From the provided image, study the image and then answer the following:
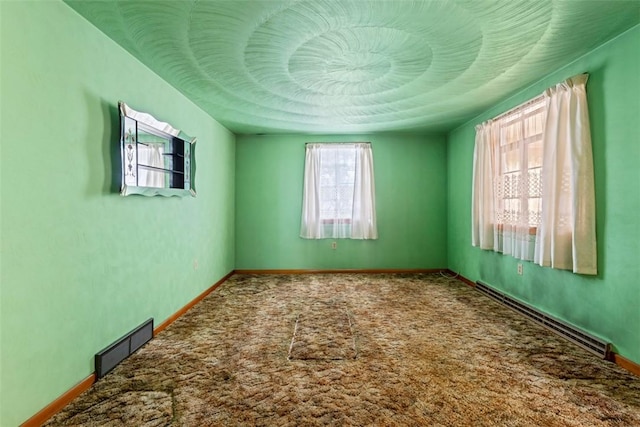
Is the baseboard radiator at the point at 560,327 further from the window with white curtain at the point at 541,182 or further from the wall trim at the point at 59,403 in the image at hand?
the wall trim at the point at 59,403

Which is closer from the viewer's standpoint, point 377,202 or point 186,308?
point 186,308

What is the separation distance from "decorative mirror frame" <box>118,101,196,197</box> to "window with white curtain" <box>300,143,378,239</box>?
1990 millimetres

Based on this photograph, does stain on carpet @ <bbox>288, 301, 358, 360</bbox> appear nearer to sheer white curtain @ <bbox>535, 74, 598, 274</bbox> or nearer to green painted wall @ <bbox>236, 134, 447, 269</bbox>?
green painted wall @ <bbox>236, 134, 447, 269</bbox>

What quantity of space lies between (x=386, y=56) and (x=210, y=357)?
2676 mm

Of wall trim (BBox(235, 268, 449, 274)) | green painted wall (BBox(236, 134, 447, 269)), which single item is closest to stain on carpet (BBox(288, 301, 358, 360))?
wall trim (BBox(235, 268, 449, 274))

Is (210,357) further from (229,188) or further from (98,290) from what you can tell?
(229,188)

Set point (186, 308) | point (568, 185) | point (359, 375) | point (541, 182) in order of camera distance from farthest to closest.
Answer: point (186, 308) < point (541, 182) < point (568, 185) < point (359, 375)

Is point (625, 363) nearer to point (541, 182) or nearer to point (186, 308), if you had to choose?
point (541, 182)

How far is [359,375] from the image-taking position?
6.54 feet

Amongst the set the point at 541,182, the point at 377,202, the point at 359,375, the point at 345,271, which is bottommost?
the point at 359,375

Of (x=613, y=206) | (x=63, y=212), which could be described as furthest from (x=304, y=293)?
(x=613, y=206)

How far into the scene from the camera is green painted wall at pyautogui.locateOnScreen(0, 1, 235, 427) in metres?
1.44

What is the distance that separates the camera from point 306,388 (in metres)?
1.85

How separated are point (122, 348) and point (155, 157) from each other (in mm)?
1529
